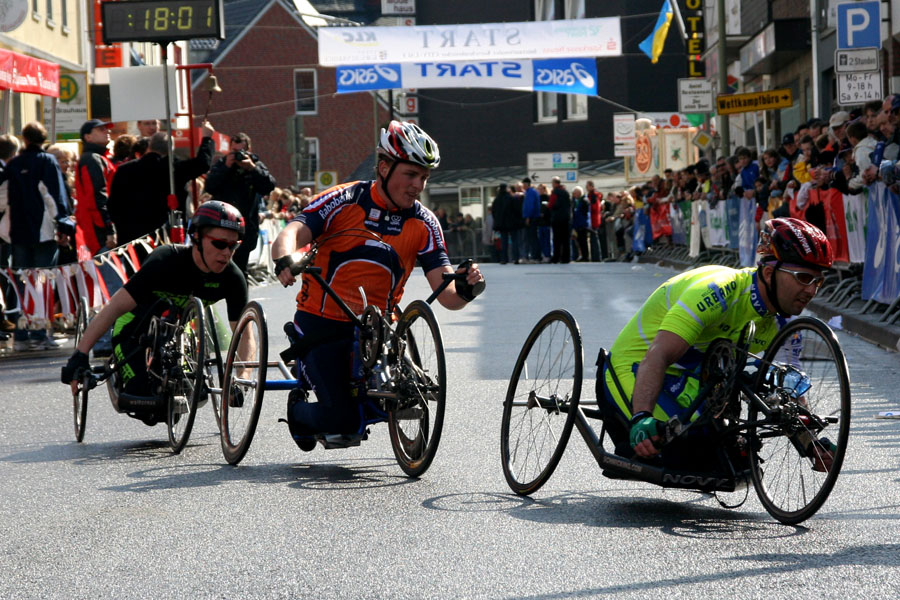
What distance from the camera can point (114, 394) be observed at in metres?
8.71

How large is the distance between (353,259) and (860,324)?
7664 millimetres

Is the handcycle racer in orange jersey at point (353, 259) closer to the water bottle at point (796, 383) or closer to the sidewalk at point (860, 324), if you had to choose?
the water bottle at point (796, 383)

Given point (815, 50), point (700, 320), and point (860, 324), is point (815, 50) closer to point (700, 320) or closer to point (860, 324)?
point (860, 324)

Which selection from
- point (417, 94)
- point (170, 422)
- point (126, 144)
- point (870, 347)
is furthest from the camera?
point (417, 94)

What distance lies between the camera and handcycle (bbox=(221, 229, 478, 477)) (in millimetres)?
7227

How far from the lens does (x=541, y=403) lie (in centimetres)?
669

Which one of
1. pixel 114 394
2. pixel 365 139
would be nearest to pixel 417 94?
pixel 365 139

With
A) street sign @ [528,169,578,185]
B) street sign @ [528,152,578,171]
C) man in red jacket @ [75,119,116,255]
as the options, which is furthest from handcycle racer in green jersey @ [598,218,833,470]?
street sign @ [528,169,578,185]

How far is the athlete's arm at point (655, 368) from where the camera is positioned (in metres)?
6.09

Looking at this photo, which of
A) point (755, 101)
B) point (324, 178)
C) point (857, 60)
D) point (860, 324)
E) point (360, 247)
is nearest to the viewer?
point (360, 247)

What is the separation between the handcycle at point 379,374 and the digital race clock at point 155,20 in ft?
28.8

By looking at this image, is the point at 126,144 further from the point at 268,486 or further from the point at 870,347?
the point at 268,486

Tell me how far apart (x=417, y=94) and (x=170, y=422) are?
62232 mm

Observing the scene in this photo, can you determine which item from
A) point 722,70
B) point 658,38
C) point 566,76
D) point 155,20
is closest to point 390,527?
point 155,20
